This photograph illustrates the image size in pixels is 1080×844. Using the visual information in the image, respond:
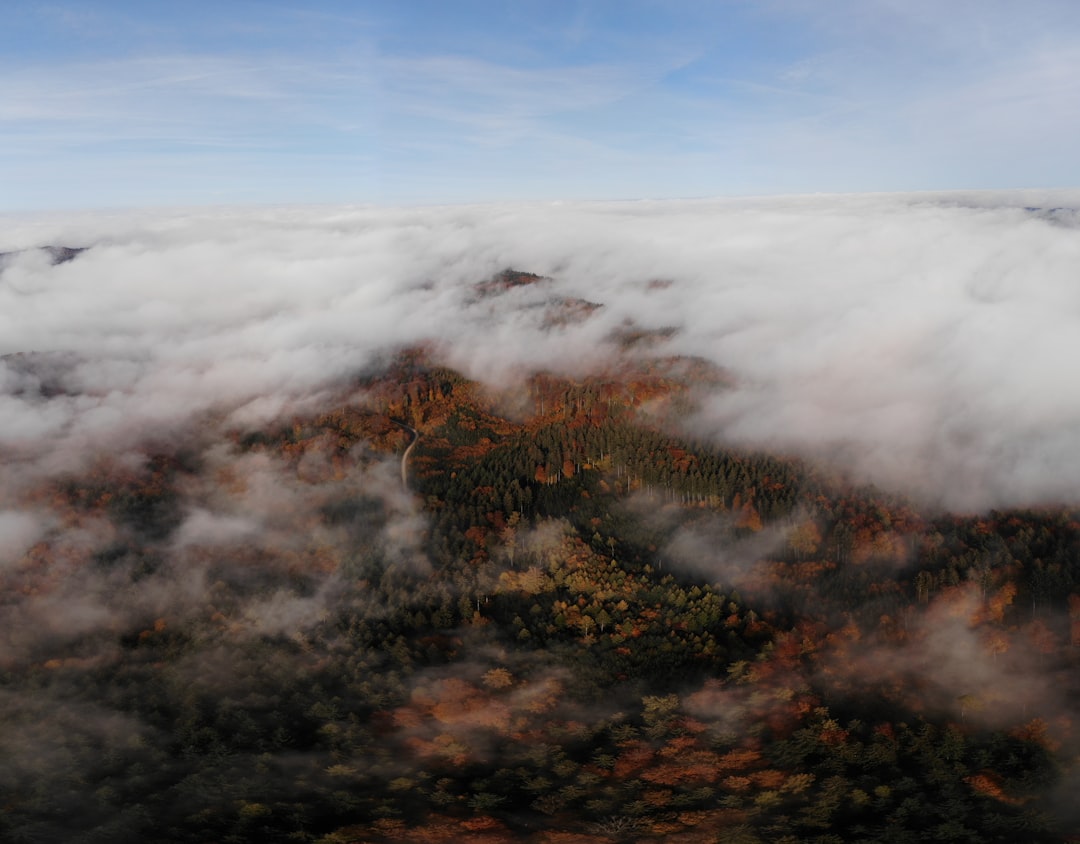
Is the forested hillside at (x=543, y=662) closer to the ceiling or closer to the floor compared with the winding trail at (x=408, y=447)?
closer to the floor

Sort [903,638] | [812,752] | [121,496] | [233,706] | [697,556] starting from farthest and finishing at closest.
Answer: [121,496] → [697,556] → [903,638] → [233,706] → [812,752]

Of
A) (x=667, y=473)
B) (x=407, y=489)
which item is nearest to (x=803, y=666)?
(x=667, y=473)

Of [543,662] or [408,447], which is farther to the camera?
[408,447]

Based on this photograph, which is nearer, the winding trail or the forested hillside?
the forested hillside

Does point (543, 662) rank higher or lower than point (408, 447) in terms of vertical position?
lower

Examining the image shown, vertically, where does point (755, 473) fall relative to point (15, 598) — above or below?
above

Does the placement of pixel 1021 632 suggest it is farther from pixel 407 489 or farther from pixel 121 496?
pixel 121 496

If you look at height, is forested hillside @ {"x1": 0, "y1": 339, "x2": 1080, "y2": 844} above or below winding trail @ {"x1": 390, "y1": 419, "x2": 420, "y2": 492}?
below

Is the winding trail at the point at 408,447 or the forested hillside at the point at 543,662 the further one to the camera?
the winding trail at the point at 408,447
